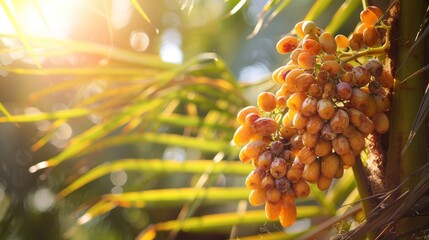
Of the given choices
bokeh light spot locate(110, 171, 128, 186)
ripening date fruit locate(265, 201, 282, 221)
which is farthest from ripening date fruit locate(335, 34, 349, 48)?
bokeh light spot locate(110, 171, 128, 186)

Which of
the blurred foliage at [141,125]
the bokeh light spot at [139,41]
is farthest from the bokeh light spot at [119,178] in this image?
the bokeh light spot at [139,41]

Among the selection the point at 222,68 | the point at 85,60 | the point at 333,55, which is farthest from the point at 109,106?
the point at 333,55

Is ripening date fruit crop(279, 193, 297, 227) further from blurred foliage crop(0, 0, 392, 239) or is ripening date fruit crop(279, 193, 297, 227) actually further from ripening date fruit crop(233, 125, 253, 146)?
blurred foliage crop(0, 0, 392, 239)

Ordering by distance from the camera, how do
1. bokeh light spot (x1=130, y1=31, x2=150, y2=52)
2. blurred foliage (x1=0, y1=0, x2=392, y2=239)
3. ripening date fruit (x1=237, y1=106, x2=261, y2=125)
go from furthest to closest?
bokeh light spot (x1=130, y1=31, x2=150, y2=52) < blurred foliage (x1=0, y1=0, x2=392, y2=239) < ripening date fruit (x1=237, y1=106, x2=261, y2=125)

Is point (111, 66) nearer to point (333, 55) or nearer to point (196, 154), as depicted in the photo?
point (333, 55)

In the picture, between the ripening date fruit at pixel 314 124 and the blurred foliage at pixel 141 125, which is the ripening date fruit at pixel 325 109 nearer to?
the ripening date fruit at pixel 314 124

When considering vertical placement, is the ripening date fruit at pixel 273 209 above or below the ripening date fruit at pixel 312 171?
below

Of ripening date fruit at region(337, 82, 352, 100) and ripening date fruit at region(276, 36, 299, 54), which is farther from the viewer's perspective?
ripening date fruit at region(276, 36, 299, 54)
